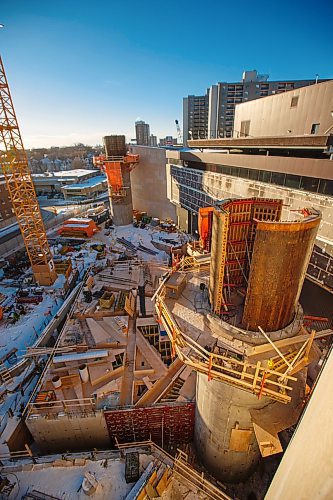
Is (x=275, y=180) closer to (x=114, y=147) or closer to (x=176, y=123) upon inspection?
(x=114, y=147)

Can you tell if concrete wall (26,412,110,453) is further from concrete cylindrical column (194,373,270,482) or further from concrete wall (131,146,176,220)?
concrete wall (131,146,176,220)

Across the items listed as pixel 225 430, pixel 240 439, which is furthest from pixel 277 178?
pixel 240 439

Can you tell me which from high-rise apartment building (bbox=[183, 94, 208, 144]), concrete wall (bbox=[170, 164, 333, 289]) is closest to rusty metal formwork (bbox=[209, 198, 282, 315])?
concrete wall (bbox=[170, 164, 333, 289])

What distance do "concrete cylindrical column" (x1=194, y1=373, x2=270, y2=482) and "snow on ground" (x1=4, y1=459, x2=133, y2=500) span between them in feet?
14.2

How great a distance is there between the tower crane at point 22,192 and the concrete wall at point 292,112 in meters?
26.0

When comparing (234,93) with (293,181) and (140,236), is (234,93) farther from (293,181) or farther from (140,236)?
(293,181)

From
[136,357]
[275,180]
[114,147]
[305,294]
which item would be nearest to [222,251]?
[136,357]

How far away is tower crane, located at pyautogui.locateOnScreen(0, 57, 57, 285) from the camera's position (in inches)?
945

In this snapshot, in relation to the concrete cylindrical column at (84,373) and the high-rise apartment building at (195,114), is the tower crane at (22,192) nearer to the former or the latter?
the concrete cylindrical column at (84,373)

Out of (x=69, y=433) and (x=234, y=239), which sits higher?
(x=234, y=239)

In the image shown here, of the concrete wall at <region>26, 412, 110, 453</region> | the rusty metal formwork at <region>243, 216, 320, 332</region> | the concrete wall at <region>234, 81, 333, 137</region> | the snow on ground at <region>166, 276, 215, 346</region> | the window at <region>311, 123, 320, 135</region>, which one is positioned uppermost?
the concrete wall at <region>234, 81, 333, 137</region>

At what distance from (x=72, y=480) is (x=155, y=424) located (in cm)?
483

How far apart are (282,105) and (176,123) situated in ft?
258

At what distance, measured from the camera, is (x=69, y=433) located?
14.3 metres
